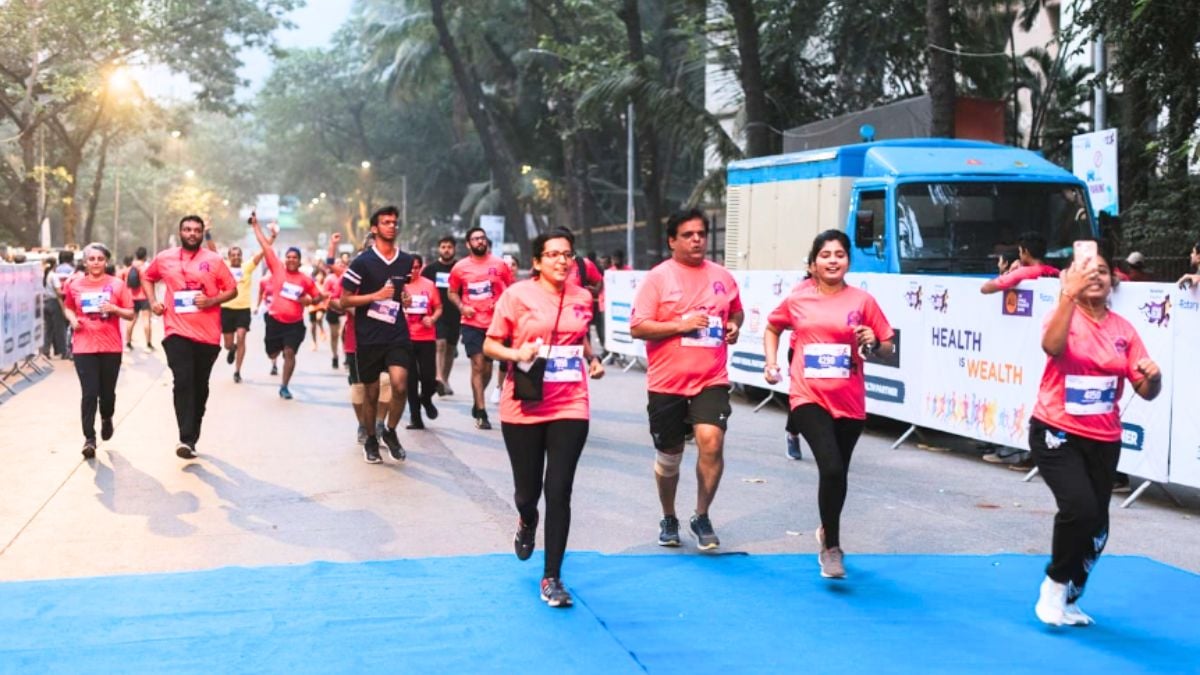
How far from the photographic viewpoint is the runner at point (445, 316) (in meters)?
16.1

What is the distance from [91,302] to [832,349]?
22.2 ft

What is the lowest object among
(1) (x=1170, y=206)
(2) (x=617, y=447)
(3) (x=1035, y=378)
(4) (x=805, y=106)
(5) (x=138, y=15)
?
(2) (x=617, y=447)

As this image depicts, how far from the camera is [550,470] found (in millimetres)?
7000

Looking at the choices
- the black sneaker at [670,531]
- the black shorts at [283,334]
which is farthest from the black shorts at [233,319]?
the black sneaker at [670,531]

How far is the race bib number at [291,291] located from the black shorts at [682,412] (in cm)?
1097

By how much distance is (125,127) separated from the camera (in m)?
47.3

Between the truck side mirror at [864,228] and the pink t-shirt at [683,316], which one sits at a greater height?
the truck side mirror at [864,228]

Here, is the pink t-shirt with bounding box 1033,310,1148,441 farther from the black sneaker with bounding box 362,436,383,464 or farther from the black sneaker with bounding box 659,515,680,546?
the black sneaker with bounding box 362,436,383,464

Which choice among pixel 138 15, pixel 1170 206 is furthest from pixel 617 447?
pixel 138 15

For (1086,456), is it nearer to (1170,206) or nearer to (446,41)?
(1170,206)

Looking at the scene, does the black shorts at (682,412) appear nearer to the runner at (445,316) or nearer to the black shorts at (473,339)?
the black shorts at (473,339)

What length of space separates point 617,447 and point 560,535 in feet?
20.6

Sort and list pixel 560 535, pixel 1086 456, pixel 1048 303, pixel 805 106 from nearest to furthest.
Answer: pixel 1086 456
pixel 560 535
pixel 1048 303
pixel 805 106

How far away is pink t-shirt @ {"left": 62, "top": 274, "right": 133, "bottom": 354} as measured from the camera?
Answer: 11.8 metres
